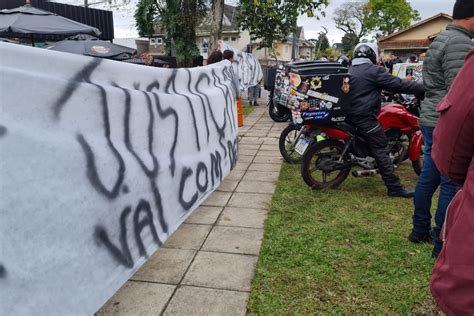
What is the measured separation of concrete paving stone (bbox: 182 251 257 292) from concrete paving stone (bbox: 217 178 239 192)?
166cm

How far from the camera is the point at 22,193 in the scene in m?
1.82

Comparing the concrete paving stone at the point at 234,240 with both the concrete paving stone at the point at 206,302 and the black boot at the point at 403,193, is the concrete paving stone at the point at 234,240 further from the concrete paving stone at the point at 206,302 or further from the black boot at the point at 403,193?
the black boot at the point at 403,193

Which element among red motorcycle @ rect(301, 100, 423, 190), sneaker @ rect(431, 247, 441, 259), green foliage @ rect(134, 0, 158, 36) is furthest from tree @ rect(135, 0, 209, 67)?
sneaker @ rect(431, 247, 441, 259)

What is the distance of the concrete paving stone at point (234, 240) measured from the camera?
3.32m

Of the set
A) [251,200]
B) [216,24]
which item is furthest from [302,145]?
[216,24]

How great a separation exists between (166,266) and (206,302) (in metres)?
0.57

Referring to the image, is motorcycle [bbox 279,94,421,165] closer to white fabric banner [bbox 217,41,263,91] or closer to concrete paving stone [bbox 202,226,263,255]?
concrete paving stone [bbox 202,226,263,255]

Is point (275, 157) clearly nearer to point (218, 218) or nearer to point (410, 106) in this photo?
point (410, 106)

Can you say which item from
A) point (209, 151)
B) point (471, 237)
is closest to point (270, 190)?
point (209, 151)

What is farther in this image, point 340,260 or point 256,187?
point 256,187

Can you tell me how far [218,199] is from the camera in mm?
4535

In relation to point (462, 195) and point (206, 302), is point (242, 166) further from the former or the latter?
point (462, 195)

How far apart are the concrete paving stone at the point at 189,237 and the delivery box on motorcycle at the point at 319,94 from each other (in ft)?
5.66

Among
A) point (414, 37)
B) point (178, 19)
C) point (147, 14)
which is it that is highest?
point (414, 37)
